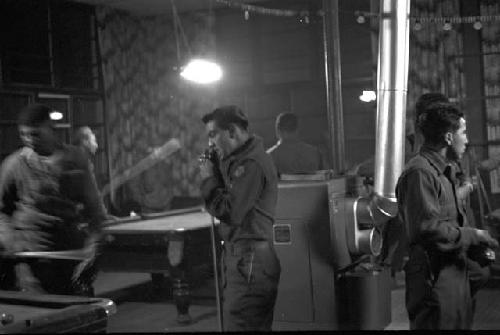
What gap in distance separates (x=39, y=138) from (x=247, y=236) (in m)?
1.57

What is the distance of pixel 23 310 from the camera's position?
10.4ft

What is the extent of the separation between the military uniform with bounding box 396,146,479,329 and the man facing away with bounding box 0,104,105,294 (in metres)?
2.05

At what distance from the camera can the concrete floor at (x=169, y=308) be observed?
20.9 feet

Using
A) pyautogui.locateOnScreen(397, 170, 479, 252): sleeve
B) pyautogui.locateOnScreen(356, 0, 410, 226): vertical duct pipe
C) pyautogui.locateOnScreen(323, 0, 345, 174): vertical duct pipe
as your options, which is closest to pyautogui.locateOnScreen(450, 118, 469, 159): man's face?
pyautogui.locateOnScreen(397, 170, 479, 252): sleeve

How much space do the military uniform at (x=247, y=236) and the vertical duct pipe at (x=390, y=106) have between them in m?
1.31

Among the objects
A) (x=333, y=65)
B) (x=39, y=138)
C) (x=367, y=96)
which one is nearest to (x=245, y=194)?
(x=39, y=138)

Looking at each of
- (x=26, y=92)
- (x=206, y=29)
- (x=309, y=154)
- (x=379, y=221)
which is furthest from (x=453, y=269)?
(x=206, y=29)

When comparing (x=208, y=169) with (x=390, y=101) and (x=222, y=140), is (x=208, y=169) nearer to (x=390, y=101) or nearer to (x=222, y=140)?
(x=222, y=140)

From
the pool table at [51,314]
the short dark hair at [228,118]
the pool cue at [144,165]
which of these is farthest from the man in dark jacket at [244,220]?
the pool cue at [144,165]

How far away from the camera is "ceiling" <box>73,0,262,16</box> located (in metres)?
10.9

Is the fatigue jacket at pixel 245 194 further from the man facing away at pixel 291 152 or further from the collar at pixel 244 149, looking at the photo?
the man facing away at pixel 291 152

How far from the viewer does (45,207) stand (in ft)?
14.4

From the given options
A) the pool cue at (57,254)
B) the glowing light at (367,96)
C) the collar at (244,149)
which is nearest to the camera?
the collar at (244,149)

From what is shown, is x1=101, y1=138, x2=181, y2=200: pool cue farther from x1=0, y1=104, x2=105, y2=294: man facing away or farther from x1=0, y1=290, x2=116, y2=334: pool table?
x1=0, y1=290, x2=116, y2=334: pool table
